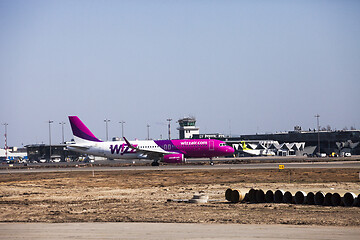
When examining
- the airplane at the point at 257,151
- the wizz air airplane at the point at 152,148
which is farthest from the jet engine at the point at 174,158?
the airplane at the point at 257,151

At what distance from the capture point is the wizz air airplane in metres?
80.1

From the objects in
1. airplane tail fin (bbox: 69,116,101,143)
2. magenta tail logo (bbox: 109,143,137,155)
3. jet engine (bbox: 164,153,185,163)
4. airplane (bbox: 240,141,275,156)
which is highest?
airplane tail fin (bbox: 69,116,101,143)

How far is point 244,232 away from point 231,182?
2652 cm

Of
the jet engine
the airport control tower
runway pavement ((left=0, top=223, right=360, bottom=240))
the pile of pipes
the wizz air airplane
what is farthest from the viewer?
the airport control tower

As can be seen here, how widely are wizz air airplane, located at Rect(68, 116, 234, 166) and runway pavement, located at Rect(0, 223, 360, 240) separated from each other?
5626cm

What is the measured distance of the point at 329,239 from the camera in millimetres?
17938

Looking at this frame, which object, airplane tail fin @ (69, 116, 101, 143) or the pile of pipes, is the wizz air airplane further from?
the pile of pipes

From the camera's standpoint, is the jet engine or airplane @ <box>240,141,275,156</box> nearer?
the jet engine

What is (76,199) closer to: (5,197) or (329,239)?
(5,197)

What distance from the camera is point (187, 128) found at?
19012 cm

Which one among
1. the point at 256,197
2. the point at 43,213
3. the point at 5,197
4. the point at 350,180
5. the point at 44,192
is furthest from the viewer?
the point at 350,180

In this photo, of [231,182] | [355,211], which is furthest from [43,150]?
[355,211]

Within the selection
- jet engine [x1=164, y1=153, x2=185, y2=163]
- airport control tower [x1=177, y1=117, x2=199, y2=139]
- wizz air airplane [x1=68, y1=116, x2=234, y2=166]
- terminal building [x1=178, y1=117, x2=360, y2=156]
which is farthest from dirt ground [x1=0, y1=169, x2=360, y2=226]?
airport control tower [x1=177, y1=117, x2=199, y2=139]

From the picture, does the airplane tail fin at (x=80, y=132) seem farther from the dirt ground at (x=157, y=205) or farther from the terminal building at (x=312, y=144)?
the terminal building at (x=312, y=144)
